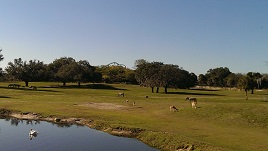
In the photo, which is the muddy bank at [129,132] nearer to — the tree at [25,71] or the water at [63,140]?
the water at [63,140]

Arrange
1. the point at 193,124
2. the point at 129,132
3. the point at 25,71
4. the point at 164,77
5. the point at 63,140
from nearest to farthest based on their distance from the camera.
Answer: the point at 63,140, the point at 129,132, the point at 193,124, the point at 164,77, the point at 25,71

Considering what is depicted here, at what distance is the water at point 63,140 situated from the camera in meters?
33.0

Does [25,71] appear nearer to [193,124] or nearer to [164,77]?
[164,77]

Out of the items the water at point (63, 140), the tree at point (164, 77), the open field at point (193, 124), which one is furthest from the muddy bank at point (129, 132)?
the tree at point (164, 77)

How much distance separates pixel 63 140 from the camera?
37344 mm

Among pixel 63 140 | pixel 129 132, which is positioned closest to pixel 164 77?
pixel 129 132

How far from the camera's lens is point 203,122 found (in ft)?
144

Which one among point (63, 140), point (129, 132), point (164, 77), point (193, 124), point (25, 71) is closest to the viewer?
point (63, 140)

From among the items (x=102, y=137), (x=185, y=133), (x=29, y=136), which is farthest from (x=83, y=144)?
(x=185, y=133)

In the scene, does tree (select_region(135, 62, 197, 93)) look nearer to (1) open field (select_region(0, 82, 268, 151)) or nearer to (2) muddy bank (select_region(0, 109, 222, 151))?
(1) open field (select_region(0, 82, 268, 151))

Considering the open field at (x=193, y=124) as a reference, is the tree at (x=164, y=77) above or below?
above

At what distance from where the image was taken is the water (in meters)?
33.0

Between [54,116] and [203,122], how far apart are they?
2364 centimetres

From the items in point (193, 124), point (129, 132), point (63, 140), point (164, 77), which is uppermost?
point (164, 77)
